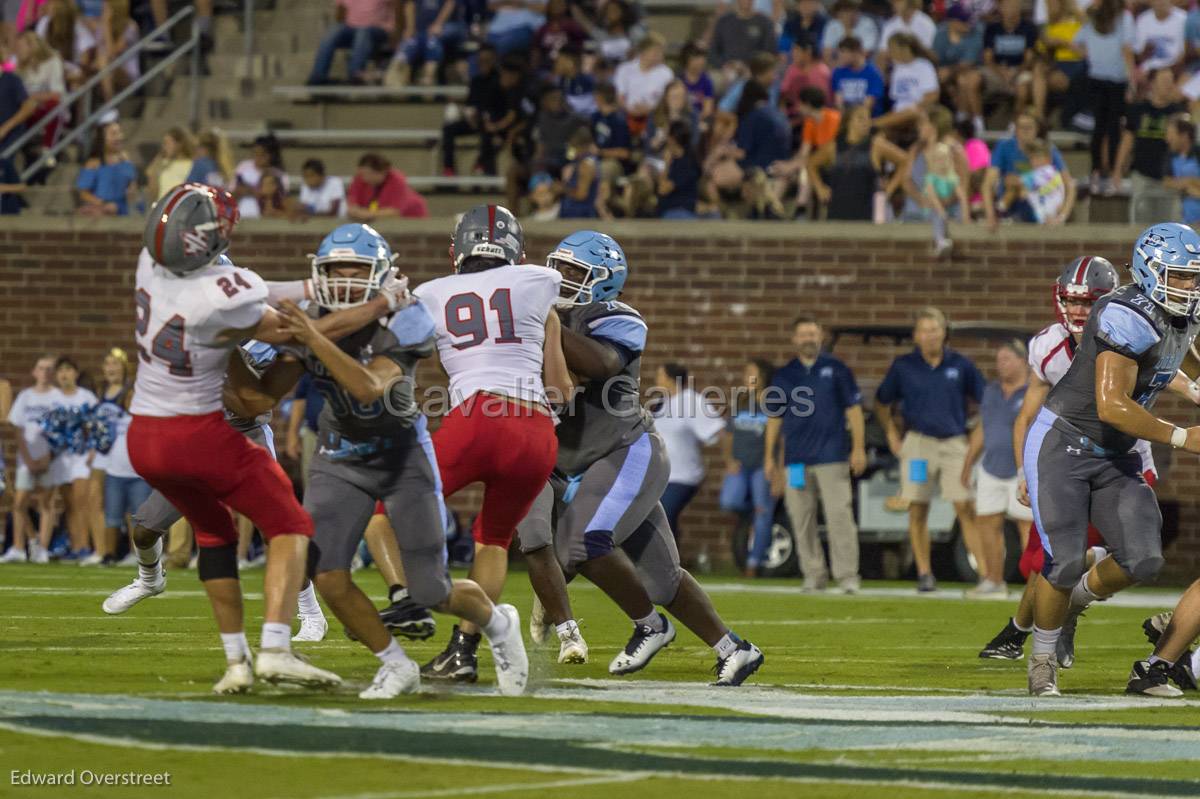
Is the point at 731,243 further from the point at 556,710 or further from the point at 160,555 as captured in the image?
the point at 556,710

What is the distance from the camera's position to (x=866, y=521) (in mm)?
16656

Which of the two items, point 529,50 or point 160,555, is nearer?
point 160,555

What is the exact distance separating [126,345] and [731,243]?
620 centimetres

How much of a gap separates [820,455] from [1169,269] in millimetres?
7362

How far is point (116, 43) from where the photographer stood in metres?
22.3

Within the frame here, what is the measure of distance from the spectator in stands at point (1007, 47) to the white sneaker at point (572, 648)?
38.5 feet

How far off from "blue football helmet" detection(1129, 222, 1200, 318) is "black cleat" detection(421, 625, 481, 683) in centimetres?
308

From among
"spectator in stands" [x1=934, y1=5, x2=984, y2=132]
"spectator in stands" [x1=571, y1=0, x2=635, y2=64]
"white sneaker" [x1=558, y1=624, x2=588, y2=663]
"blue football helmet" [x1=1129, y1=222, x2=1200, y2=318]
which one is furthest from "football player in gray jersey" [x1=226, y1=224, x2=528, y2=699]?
"spectator in stands" [x1=571, y1=0, x2=635, y2=64]

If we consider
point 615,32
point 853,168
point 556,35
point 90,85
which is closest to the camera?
point 853,168

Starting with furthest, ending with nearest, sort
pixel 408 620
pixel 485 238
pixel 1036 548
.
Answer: pixel 1036 548, pixel 408 620, pixel 485 238

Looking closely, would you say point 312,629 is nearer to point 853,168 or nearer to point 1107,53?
point 853,168

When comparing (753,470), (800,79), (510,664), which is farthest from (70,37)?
(510,664)

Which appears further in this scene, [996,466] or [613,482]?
[996,466]

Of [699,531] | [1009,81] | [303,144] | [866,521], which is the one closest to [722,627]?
[866,521]
